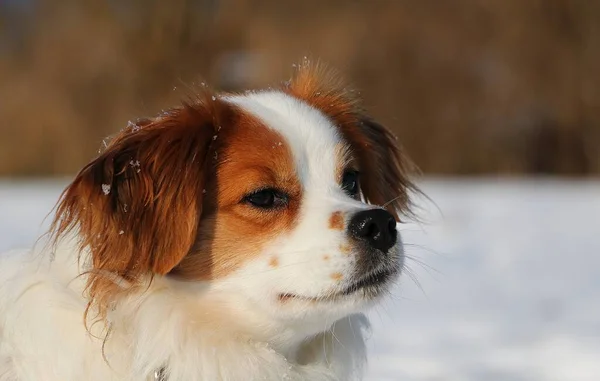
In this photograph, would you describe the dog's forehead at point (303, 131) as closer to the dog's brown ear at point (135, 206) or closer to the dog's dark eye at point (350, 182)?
the dog's dark eye at point (350, 182)

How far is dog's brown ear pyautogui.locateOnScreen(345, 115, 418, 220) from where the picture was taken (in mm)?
3697

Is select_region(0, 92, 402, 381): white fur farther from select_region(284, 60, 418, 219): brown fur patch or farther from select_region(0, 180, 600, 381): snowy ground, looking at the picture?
select_region(284, 60, 418, 219): brown fur patch

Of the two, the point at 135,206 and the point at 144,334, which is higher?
the point at 135,206

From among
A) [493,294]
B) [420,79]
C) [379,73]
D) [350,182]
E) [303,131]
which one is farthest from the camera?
[420,79]

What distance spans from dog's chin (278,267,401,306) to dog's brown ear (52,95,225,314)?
471 mm

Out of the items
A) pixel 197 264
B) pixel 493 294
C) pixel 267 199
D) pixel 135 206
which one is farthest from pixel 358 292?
pixel 493 294

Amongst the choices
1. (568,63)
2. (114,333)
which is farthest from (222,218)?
(568,63)

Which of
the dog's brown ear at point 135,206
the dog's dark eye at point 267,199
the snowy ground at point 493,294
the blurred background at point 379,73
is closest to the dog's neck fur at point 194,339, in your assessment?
the dog's brown ear at point 135,206

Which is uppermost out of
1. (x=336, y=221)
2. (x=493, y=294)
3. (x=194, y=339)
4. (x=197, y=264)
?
(x=336, y=221)

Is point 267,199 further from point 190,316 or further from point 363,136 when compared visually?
point 363,136

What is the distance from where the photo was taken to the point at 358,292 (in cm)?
283

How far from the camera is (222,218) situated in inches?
118

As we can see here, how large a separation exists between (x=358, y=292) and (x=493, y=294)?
4393mm

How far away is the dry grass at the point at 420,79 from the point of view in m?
17.6
